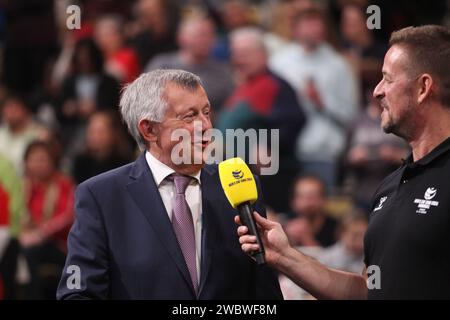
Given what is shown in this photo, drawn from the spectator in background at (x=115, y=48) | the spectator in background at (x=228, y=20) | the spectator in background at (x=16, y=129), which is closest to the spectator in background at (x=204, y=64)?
the spectator in background at (x=228, y=20)

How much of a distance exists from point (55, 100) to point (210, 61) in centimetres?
174

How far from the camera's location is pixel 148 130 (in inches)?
166

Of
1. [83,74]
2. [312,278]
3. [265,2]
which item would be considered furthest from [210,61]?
[312,278]

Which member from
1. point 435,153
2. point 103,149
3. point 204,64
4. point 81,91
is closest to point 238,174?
point 435,153

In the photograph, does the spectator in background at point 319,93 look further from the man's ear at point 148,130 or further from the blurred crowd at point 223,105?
the man's ear at point 148,130

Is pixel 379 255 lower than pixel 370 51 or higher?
lower

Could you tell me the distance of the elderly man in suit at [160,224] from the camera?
398cm

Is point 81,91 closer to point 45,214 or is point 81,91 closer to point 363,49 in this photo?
point 45,214

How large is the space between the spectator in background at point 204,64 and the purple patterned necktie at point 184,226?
430 cm

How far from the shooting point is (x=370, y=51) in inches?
344

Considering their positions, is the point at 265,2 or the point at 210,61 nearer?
the point at 210,61

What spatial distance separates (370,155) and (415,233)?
164 inches
